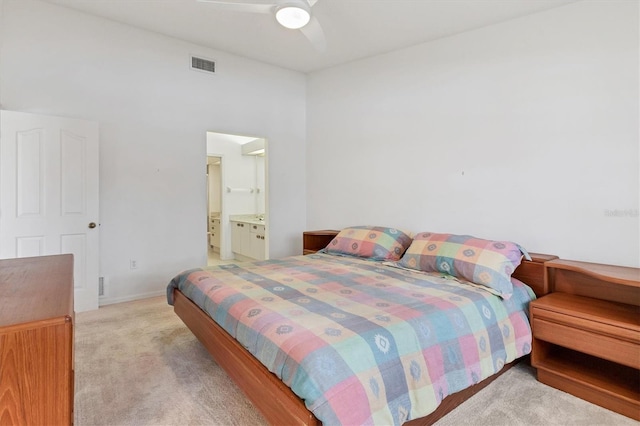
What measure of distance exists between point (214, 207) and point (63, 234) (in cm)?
410

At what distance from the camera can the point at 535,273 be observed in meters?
2.58

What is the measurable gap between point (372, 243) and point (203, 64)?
9.98 ft

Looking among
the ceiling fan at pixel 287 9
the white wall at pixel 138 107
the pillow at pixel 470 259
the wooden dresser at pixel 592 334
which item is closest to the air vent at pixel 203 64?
the white wall at pixel 138 107

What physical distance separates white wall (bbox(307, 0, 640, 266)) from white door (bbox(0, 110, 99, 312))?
9.74 ft

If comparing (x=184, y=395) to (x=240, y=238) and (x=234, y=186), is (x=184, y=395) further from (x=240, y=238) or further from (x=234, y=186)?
(x=234, y=186)

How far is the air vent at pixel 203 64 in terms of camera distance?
13.4ft

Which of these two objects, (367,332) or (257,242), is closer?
(367,332)

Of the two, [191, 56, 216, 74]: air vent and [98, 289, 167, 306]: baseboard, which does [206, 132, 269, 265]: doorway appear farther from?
[98, 289, 167, 306]: baseboard

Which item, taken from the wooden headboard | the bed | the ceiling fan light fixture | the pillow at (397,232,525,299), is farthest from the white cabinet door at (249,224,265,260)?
the wooden headboard

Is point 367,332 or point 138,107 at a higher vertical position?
point 138,107

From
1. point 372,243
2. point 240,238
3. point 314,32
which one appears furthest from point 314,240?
point 314,32

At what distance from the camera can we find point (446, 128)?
11.3 feet

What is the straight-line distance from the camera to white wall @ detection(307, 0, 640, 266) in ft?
8.17

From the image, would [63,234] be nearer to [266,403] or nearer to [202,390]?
[202,390]
